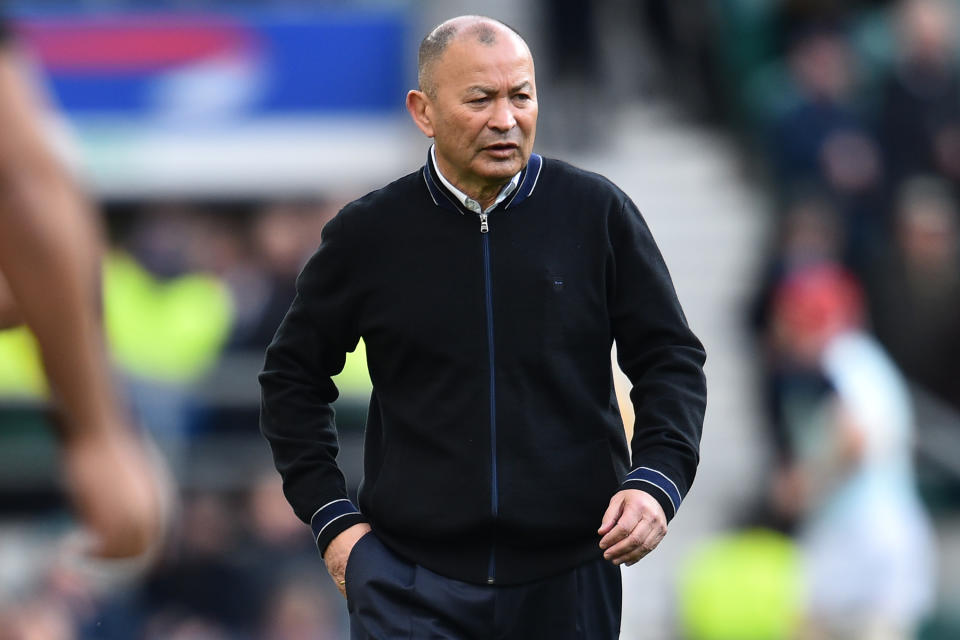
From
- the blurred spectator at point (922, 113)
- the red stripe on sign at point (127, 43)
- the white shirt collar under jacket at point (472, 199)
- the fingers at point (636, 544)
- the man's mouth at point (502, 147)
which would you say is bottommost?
the blurred spectator at point (922, 113)

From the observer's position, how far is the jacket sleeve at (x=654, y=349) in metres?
3.33

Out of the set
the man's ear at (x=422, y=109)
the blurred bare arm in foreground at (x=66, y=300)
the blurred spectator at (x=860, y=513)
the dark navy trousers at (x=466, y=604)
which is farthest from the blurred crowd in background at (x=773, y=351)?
the blurred bare arm in foreground at (x=66, y=300)

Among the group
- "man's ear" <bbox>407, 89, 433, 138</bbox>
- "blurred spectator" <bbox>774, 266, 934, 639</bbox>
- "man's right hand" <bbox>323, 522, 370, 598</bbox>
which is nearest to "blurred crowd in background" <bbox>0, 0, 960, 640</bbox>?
"blurred spectator" <bbox>774, 266, 934, 639</bbox>

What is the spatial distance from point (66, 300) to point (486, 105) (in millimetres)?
1319

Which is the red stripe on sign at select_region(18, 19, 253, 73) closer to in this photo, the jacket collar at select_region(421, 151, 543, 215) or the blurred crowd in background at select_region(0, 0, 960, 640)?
the blurred crowd in background at select_region(0, 0, 960, 640)

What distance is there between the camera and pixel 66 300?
6.77ft

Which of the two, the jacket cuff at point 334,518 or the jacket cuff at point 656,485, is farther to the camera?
the jacket cuff at point 334,518

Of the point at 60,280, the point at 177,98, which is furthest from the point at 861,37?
the point at 60,280

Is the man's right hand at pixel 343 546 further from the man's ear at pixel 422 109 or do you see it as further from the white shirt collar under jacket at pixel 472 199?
the man's ear at pixel 422 109

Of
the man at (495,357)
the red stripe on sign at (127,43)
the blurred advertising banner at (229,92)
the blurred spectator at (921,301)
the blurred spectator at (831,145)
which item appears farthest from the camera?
the red stripe on sign at (127,43)

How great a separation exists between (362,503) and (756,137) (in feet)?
29.0

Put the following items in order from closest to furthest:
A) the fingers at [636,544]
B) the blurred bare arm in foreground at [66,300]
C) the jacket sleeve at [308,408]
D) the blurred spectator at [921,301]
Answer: the blurred bare arm in foreground at [66,300] < the fingers at [636,544] < the jacket sleeve at [308,408] < the blurred spectator at [921,301]

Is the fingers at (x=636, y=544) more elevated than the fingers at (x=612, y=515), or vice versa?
the fingers at (x=612, y=515)

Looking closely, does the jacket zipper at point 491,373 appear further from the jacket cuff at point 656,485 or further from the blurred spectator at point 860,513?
the blurred spectator at point 860,513
